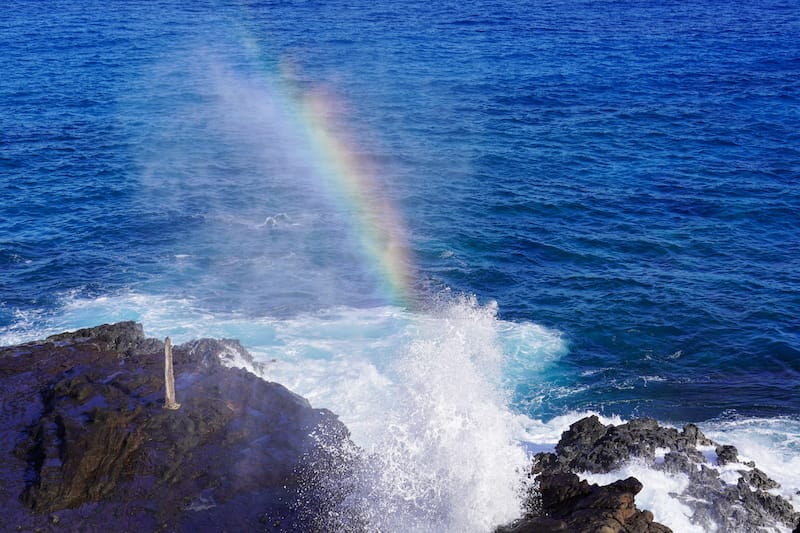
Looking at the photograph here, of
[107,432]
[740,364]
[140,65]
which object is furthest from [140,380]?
[140,65]

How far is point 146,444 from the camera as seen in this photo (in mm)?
20438

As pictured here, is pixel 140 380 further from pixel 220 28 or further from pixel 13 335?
pixel 220 28

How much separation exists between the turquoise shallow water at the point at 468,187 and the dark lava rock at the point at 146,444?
8.78 metres

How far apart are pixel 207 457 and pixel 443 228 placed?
24.6 metres

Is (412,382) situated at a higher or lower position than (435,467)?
lower

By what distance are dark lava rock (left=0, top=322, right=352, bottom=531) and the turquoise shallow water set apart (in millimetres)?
8780

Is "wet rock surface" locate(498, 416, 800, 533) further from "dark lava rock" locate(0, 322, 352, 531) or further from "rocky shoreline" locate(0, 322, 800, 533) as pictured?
"dark lava rock" locate(0, 322, 352, 531)

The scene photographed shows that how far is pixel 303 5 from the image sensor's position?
103 metres

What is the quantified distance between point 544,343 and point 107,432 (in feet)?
59.2

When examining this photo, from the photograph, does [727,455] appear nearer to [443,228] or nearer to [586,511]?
[586,511]

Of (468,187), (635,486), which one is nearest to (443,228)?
(468,187)

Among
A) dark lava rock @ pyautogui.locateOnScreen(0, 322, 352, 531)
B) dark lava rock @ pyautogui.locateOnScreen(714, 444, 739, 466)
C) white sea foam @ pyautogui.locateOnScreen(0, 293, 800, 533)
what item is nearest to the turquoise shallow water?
white sea foam @ pyautogui.locateOnScreen(0, 293, 800, 533)

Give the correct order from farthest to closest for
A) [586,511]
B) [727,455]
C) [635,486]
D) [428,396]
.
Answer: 1. [428,396]
2. [727,455]
3. [635,486]
4. [586,511]

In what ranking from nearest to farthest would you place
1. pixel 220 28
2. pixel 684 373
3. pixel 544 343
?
pixel 684 373, pixel 544 343, pixel 220 28
